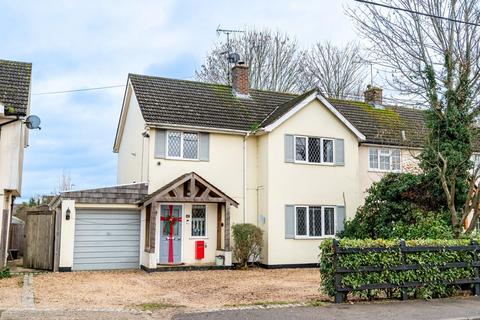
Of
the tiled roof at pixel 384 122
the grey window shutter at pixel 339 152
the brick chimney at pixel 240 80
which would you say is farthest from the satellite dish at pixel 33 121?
the tiled roof at pixel 384 122

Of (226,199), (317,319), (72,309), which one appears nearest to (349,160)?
(226,199)

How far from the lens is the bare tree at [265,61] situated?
112 feet

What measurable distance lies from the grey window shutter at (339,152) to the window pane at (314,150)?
855mm

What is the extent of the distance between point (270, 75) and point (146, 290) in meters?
23.7

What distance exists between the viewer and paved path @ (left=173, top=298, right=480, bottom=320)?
920 cm

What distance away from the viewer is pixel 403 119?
26.0m

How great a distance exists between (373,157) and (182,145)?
9.64 metres

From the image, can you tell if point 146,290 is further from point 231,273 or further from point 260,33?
point 260,33

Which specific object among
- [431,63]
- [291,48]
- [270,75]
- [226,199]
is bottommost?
[226,199]

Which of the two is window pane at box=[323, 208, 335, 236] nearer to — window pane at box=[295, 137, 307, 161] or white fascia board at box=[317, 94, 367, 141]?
window pane at box=[295, 137, 307, 161]

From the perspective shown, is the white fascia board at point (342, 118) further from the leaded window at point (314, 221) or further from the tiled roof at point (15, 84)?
the tiled roof at point (15, 84)

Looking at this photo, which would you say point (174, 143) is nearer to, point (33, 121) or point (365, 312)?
point (33, 121)

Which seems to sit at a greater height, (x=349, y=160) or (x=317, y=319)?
(x=349, y=160)

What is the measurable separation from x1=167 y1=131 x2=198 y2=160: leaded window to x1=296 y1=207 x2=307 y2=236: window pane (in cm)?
510
